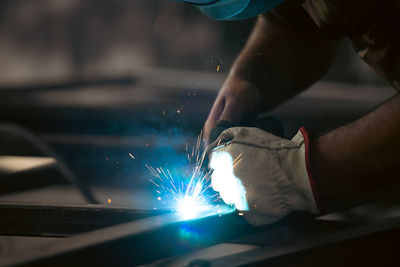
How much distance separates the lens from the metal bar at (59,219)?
873 mm

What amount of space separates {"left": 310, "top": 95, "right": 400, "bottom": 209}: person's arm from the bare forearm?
446 millimetres

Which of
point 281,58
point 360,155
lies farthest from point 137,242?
point 281,58

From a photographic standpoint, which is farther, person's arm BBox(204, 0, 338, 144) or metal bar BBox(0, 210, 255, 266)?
person's arm BBox(204, 0, 338, 144)

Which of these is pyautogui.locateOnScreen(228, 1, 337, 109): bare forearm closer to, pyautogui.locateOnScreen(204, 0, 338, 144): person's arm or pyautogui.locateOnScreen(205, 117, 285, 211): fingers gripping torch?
pyautogui.locateOnScreen(204, 0, 338, 144): person's arm

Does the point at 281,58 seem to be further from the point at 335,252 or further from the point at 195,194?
the point at 335,252

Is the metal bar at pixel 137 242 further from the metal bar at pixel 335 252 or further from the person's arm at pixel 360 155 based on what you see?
the person's arm at pixel 360 155

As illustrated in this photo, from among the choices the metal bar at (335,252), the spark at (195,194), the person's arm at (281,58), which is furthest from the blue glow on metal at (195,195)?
the person's arm at (281,58)

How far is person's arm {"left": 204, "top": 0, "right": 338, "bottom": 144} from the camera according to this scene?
4.01 feet

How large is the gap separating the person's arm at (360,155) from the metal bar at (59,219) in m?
0.36

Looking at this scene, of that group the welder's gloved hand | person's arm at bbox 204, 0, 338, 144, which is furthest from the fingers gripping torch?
person's arm at bbox 204, 0, 338, 144

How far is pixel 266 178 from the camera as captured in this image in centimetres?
82

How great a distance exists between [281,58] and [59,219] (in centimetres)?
82

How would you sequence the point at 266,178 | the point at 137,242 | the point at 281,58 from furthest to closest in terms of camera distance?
the point at 281,58 < the point at 266,178 < the point at 137,242

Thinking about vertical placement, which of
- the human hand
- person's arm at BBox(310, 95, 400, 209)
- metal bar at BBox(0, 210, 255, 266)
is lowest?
metal bar at BBox(0, 210, 255, 266)
